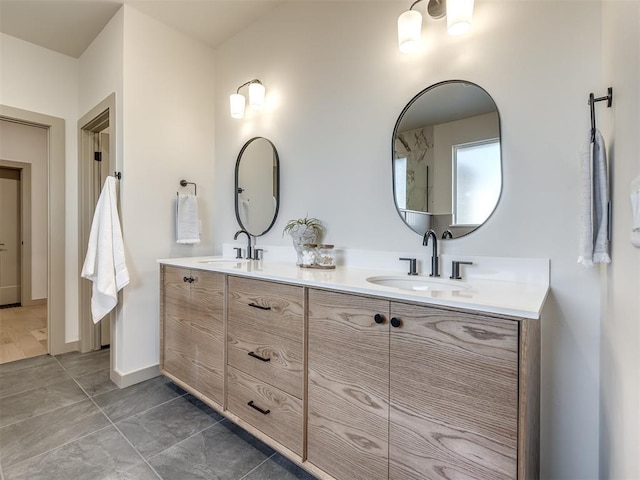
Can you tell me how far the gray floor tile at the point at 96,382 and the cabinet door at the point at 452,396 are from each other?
6.67ft

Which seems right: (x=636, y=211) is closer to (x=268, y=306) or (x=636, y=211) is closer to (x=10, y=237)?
(x=268, y=306)

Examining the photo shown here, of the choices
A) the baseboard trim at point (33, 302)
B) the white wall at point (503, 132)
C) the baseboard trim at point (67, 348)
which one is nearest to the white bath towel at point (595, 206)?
the white wall at point (503, 132)

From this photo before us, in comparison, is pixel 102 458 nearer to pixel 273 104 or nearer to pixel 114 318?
pixel 114 318

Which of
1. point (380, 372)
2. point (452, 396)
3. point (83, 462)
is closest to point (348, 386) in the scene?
point (380, 372)

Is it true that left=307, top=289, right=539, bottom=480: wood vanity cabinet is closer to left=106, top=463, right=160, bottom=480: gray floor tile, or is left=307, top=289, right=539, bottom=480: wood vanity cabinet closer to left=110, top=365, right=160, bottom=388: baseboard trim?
left=106, top=463, right=160, bottom=480: gray floor tile

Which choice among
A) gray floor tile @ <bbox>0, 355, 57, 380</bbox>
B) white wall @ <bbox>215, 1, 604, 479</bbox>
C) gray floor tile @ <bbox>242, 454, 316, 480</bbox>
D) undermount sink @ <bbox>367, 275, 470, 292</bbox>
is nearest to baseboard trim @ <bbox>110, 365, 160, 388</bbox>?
gray floor tile @ <bbox>0, 355, 57, 380</bbox>

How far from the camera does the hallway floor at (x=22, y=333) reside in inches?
108

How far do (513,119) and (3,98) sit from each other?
3.53m

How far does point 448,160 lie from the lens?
4.95 ft

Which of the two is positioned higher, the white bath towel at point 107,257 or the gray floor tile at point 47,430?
the white bath towel at point 107,257

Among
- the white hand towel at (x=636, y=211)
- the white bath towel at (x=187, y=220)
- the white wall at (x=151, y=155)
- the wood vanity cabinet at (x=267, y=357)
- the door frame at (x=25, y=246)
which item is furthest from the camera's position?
Answer: the door frame at (x=25, y=246)

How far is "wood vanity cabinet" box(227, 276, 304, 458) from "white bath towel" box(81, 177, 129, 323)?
0.98 meters

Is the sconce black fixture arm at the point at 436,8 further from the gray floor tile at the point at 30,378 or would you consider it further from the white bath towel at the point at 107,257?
the gray floor tile at the point at 30,378

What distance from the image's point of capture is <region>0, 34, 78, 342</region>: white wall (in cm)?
249
